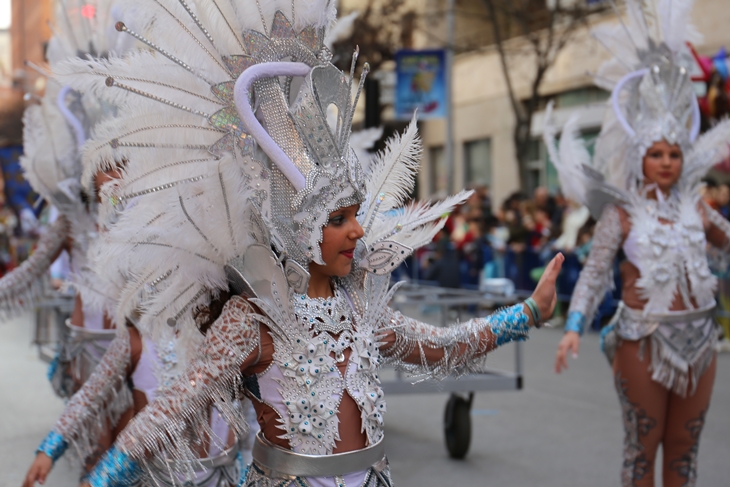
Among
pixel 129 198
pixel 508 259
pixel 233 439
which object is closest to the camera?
pixel 129 198

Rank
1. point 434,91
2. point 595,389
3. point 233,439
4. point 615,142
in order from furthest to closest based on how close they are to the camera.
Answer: point 434,91, point 595,389, point 615,142, point 233,439

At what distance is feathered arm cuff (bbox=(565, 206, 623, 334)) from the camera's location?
170 inches

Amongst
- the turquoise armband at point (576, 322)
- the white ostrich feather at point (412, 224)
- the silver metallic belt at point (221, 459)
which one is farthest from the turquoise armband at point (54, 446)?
the turquoise armband at point (576, 322)

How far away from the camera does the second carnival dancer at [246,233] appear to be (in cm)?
245

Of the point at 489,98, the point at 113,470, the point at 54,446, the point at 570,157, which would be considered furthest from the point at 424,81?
the point at 113,470

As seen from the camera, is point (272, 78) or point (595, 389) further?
point (595, 389)

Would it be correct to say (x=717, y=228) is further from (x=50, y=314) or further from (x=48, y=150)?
(x=50, y=314)

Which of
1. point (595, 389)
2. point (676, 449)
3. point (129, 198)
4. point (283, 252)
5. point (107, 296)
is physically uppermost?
point (129, 198)

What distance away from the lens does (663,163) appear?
14.4ft

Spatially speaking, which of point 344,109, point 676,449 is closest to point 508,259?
point 676,449

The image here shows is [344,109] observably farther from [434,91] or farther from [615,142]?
[434,91]

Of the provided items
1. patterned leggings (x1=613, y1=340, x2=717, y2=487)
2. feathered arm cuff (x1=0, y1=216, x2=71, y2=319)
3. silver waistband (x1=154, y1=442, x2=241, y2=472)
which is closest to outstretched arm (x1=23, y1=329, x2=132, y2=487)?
silver waistband (x1=154, y1=442, x2=241, y2=472)

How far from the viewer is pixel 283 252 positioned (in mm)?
2529

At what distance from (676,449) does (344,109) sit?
8.80 ft
